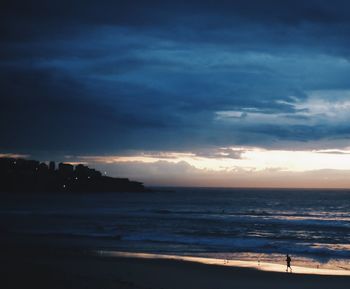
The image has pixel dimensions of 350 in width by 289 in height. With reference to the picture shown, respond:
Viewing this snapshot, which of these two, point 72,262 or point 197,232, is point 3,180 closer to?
point 197,232

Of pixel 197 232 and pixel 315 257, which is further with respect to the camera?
pixel 197 232

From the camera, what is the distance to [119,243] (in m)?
32.1

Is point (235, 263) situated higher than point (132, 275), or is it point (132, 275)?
point (132, 275)

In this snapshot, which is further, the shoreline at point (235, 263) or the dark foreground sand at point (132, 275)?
the shoreline at point (235, 263)

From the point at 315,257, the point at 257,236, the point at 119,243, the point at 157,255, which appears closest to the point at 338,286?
the point at 315,257

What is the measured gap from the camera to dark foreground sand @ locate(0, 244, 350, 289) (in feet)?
54.5

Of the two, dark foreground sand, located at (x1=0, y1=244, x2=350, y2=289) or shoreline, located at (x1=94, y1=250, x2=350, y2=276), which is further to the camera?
shoreline, located at (x1=94, y1=250, x2=350, y2=276)

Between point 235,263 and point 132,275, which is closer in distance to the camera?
point 132,275

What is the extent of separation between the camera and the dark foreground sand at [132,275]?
1662cm

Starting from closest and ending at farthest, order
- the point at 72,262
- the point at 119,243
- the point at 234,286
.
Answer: the point at 234,286 → the point at 72,262 → the point at 119,243

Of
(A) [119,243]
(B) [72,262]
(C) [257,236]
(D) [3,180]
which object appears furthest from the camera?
(D) [3,180]

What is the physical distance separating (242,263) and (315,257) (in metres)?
6.24

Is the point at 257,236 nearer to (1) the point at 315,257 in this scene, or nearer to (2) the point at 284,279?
(1) the point at 315,257

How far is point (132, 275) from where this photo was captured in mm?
19562
